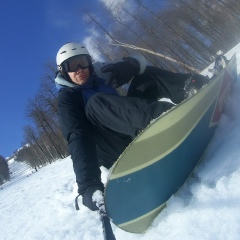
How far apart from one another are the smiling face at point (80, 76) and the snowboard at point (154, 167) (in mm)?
1256

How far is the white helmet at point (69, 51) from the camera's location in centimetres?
296

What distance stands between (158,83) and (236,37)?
21695 millimetres

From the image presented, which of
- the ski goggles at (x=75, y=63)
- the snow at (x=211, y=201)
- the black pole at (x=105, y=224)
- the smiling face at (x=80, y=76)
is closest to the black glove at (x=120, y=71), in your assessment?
the smiling face at (x=80, y=76)

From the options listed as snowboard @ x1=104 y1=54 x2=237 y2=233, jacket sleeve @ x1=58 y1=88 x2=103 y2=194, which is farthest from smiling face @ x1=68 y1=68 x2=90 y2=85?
snowboard @ x1=104 y1=54 x2=237 y2=233

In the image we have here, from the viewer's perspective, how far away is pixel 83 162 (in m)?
1.91

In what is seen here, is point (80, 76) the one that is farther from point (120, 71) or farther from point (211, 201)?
point (211, 201)

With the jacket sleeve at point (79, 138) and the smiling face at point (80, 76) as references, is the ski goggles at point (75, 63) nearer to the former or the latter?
the smiling face at point (80, 76)

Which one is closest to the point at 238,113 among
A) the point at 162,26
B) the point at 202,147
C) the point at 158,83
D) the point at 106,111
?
the point at 202,147

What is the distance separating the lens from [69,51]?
3002 mm

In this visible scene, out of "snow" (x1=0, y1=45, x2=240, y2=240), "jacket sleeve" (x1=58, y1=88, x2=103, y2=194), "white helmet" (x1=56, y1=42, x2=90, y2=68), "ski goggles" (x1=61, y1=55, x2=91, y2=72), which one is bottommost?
"snow" (x1=0, y1=45, x2=240, y2=240)

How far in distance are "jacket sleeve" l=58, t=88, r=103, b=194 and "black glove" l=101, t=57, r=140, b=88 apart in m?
0.33

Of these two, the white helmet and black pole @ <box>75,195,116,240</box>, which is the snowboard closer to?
black pole @ <box>75,195,116,240</box>

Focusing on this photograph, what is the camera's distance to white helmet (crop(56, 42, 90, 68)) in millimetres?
2959

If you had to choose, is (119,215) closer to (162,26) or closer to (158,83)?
(158,83)
